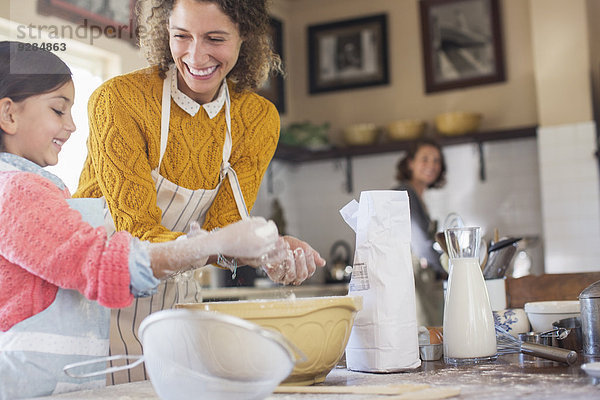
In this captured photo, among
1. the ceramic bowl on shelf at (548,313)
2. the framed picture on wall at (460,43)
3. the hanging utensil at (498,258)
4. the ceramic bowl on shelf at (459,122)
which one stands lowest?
the ceramic bowl on shelf at (548,313)

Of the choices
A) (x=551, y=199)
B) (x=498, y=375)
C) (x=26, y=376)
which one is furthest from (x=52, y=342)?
(x=551, y=199)

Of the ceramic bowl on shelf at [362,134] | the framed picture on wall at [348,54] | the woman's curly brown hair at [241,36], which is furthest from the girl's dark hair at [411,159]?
the woman's curly brown hair at [241,36]

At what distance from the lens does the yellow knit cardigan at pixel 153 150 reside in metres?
1.35

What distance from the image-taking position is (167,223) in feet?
5.28

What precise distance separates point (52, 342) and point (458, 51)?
4.04m

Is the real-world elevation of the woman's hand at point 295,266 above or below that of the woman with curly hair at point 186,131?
below

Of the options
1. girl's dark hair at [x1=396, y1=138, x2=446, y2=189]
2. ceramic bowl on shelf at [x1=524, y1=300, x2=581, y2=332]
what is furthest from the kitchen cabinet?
ceramic bowl on shelf at [x1=524, y1=300, x2=581, y2=332]

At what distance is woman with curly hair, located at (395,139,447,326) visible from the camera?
3.21 metres

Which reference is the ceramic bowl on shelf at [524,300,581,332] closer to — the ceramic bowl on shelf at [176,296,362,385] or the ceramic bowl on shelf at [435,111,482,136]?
the ceramic bowl on shelf at [176,296,362,385]

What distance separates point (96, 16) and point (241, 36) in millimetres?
1877

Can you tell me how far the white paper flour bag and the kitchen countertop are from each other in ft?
0.11

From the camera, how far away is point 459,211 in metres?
4.53

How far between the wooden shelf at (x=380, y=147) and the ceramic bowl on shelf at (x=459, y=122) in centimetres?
4

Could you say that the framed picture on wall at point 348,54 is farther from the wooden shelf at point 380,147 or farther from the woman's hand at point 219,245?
the woman's hand at point 219,245
